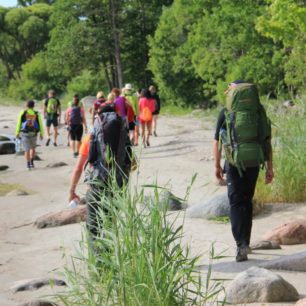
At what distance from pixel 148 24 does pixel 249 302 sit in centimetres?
4676

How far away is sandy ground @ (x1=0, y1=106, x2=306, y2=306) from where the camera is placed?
26.0 feet

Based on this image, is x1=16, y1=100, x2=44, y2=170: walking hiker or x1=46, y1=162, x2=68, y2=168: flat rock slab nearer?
x1=16, y1=100, x2=44, y2=170: walking hiker

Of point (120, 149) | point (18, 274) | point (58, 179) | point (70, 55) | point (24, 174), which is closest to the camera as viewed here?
point (120, 149)

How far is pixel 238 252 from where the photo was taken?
781 centimetres

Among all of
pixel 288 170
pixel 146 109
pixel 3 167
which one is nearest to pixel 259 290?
pixel 288 170

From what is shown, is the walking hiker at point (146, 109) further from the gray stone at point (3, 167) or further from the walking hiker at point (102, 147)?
the walking hiker at point (102, 147)

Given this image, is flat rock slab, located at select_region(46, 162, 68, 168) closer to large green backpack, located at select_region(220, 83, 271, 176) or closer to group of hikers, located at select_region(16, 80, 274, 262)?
group of hikers, located at select_region(16, 80, 274, 262)

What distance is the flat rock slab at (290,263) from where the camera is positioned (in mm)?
7277

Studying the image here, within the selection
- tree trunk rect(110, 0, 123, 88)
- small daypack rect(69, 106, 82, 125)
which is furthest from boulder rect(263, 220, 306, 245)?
tree trunk rect(110, 0, 123, 88)

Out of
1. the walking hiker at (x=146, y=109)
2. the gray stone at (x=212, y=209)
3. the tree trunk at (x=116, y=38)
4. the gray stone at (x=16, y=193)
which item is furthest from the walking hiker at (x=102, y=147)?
the tree trunk at (x=116, y=38)

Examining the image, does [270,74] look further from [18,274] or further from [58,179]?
[18,274]

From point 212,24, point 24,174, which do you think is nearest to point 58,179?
point 24,174

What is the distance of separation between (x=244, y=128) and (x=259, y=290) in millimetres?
1838

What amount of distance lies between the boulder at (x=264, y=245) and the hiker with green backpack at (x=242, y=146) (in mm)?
443
